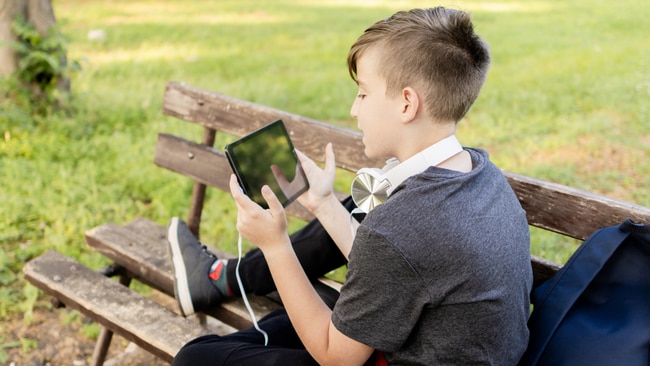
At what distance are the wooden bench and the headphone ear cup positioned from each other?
1.92 feet

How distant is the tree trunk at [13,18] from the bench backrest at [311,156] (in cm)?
273

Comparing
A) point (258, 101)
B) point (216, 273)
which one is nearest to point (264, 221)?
point (216, 273)

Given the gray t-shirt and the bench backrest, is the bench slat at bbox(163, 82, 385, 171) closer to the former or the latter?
the bench backrest

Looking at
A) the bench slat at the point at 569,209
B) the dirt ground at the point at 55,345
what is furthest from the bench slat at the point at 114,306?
the bench slat at the point at 569,209

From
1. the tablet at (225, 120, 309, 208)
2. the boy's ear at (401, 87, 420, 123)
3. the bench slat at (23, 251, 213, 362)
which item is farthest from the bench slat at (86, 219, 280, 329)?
the boy's ear at (401, 87, 420, 123)

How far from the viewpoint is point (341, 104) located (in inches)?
264

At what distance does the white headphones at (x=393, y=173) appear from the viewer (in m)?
1.70

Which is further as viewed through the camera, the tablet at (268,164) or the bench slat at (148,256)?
the bench slat at (148,256)

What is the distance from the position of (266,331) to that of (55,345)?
1513 millimetres

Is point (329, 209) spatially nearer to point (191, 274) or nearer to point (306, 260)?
point (306, 260)

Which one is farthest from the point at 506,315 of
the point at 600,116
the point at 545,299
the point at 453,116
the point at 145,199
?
the point at 600,116

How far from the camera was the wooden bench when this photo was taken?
7.08 feet

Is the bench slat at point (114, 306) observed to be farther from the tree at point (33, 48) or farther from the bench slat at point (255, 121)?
the tree at point (33, 48)

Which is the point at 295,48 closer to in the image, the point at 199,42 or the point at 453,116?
the point at 199,42
